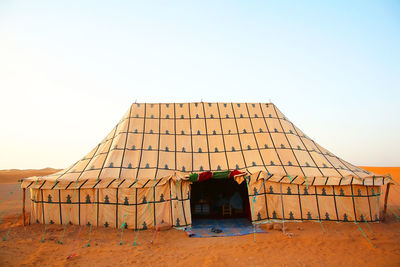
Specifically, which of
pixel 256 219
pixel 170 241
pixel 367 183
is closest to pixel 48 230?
pixel 170 241

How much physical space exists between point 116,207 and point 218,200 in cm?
437

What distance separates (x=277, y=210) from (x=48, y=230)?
297 inches

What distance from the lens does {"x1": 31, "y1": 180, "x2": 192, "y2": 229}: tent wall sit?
796 cm

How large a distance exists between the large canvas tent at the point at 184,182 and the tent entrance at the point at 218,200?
152 centimetres

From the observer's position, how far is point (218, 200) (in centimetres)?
1049

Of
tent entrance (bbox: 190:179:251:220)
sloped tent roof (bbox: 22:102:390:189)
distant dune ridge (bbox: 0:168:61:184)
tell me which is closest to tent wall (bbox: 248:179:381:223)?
sloped tent roof (bbox: 22:102:390:189)

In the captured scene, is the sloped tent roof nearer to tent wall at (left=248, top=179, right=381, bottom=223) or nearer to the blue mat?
tent wall at (left=248, top=179, right=381, bottom=223)

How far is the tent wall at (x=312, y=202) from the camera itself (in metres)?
8.32

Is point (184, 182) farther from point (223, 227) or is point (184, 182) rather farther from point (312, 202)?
point (312, 202)

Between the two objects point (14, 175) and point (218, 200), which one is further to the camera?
point (14, 175)

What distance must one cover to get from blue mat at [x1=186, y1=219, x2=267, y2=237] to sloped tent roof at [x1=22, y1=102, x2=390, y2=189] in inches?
Result: 71.4

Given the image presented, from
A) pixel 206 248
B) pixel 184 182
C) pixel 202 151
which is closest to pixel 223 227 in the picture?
pixel 184 182

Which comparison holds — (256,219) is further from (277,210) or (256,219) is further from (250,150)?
(250,150)

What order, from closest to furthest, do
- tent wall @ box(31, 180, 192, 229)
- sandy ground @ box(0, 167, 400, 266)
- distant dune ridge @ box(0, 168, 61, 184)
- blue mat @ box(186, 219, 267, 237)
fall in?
1. sandy ground @ box(0, 167, 400, 266)
2. blue mat @ box(186, 219, 267, 237)
3. tent wall @ box(31, 180, 192, 229)
4. distant dune ridge @ box(0, 168, 61, 184)
